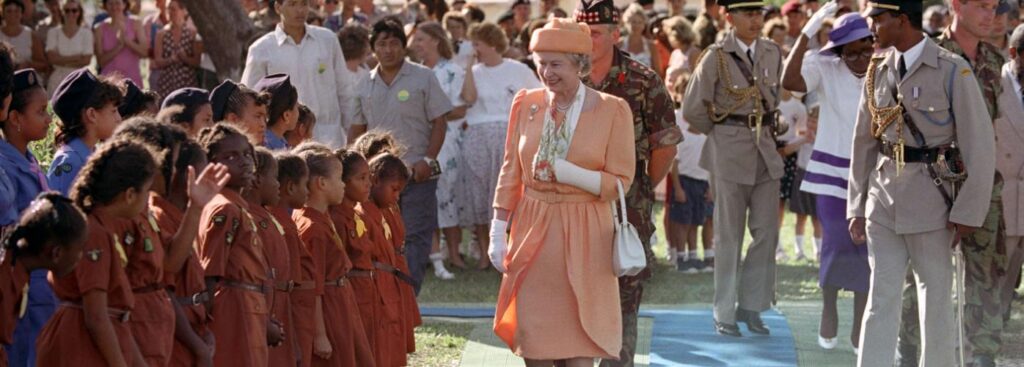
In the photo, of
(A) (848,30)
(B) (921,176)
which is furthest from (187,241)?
(A) (848,30)

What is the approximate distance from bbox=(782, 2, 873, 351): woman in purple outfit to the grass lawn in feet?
1.40

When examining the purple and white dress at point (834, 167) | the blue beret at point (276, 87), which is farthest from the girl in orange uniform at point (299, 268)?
the purple and white dress at point (834, 167)

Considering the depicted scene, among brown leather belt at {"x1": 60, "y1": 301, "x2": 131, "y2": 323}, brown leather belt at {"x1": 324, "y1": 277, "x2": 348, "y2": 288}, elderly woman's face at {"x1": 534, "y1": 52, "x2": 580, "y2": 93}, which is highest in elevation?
elderly woman's face at {"x1": 534, "y1": 52, "x2": 580, "y2": 93}

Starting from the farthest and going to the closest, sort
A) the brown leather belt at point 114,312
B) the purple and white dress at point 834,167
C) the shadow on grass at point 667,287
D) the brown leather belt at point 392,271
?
1. the shadow on grass at point 667,287
2. the purple and white dress at point 834,167
3. the brown leather belt at point 392,271
4. the brown leather belt at point 114,312

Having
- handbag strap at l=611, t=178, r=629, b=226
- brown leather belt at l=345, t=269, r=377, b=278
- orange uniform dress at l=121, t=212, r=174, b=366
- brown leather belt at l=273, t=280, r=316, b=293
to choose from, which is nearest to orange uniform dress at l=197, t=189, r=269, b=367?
brown leather belt at l=273, t=280, r=316, b=293

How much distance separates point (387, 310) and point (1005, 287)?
381 centimetres

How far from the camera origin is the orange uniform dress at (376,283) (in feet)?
25.9

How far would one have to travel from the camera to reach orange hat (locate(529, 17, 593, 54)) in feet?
24.2

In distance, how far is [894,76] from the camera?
315 inches

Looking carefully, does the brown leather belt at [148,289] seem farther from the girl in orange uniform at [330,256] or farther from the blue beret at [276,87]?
the blue beret at [276,87]

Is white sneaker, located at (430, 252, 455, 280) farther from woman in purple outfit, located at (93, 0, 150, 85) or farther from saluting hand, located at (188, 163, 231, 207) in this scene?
saluting hand, located at (188, 163, 231, 207)

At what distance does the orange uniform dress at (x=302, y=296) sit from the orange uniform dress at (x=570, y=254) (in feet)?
2.86

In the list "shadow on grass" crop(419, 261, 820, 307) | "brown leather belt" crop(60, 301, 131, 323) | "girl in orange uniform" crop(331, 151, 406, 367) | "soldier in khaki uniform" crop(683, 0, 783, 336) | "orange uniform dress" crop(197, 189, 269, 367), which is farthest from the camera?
"shadow on grass" crop(419, 261, 820, 307)

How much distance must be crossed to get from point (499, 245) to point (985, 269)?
10.0 feet
